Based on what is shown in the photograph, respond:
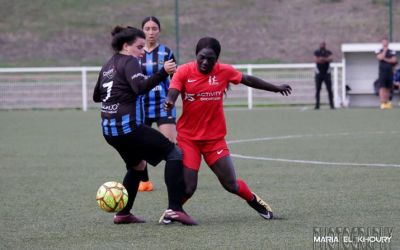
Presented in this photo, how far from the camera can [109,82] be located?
7824mm

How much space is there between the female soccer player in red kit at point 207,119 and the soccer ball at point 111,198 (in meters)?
0.56

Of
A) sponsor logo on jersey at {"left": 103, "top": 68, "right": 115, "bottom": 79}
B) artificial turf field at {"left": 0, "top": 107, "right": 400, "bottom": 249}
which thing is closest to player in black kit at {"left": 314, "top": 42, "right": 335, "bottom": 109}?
artificial turf field at {"left": 0, "top": 107, "right": 400, "bottom": 249}

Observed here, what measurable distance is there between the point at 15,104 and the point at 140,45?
778 inches

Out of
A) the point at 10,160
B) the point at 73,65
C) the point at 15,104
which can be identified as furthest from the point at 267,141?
the point at 73,65

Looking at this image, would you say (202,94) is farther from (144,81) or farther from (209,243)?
(209,243)

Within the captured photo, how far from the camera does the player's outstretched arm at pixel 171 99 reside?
7684mm

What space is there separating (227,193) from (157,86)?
1.41 meters

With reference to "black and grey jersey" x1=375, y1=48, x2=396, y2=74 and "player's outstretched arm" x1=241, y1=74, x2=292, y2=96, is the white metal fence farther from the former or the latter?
"player's outstretched arm" x1=241, y1=74, x2=292, y2=96

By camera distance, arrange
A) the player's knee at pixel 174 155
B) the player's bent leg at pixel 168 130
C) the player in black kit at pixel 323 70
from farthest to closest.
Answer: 1. the player in black kit at pixel 323 70
2. the player's bent leg at pixel 168 130
3. the player's knee at pixel 174 155

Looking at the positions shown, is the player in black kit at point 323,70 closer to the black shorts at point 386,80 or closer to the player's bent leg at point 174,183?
the black shorts at point 386,80

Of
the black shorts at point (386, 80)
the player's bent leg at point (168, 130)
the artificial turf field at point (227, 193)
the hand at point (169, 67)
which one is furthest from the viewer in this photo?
the black shorts at point (386, 80)

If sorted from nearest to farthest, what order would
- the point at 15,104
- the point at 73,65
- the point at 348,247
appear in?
the point at 348,247
the point at 15,104
the point at 73,65

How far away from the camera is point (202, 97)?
7996mm

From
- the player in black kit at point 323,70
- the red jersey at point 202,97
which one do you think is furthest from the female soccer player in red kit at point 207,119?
the player in black kit at point 323,70
